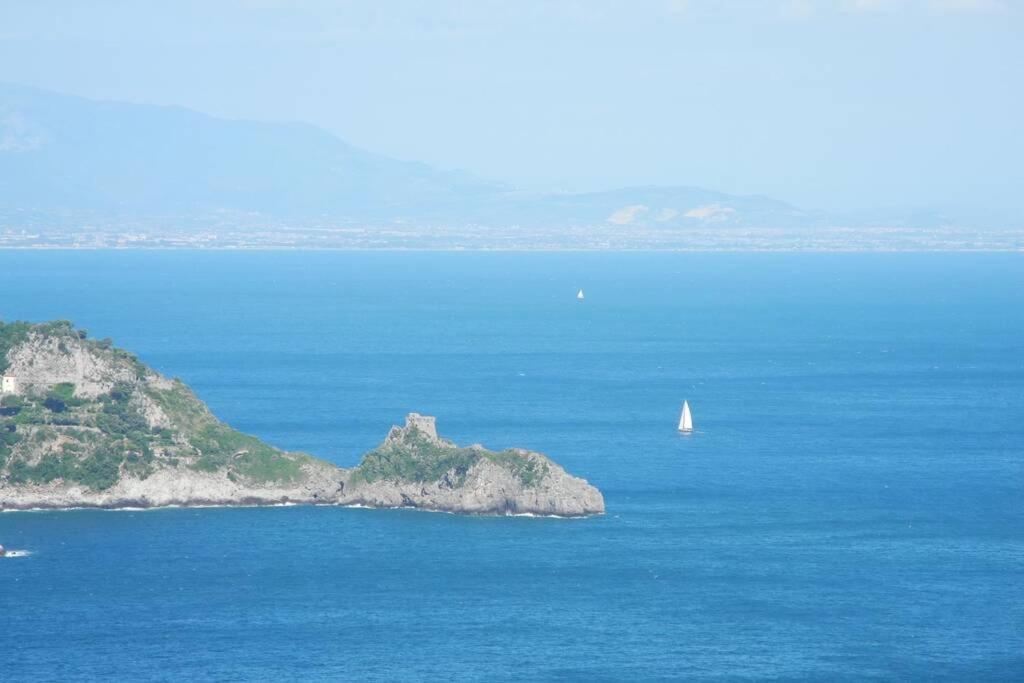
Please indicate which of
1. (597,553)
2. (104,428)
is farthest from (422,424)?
(104,428)

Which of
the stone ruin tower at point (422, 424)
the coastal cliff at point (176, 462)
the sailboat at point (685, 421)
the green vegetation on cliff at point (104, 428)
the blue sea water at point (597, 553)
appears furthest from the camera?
the sailboat at point (685, 421)

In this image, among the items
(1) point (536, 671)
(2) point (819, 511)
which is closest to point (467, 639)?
(1) point (536, 671)

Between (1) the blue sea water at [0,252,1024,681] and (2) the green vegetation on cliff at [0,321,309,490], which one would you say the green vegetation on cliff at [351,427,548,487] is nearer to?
(1) the blue sea water at [0,252,1024,681]

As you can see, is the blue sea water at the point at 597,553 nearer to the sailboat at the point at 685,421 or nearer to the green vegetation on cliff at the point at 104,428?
the sailboat at the point at 685,421

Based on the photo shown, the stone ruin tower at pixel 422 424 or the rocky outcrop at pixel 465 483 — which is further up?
the stone ruin tower at pixel 422 424

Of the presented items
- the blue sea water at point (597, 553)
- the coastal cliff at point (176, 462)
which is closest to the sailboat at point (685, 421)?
the blue sea water at point (597, 553)
